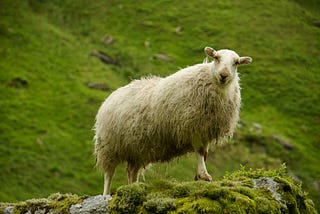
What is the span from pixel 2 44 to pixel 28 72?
7.92 m

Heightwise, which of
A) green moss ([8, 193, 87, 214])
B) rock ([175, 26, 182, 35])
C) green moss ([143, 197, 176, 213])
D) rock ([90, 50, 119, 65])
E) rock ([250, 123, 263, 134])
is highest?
green moss ([143, 197, 176, 213])

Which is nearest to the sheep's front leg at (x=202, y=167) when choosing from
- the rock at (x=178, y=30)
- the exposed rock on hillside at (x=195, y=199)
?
the exposed rock on hillside at (x=195, y=199)

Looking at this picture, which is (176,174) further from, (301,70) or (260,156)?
(301,70)

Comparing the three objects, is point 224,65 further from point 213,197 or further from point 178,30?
point 178,30

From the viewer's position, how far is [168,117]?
14891 millimetres

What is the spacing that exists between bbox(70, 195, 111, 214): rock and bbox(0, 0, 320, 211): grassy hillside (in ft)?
113

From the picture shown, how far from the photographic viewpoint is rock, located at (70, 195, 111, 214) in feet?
42.4

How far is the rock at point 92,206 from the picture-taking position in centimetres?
1293

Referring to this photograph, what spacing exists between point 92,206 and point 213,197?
2.82 metres

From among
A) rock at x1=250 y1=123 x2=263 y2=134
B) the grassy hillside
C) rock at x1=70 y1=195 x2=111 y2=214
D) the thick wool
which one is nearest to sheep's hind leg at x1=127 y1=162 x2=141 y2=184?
the thick wool

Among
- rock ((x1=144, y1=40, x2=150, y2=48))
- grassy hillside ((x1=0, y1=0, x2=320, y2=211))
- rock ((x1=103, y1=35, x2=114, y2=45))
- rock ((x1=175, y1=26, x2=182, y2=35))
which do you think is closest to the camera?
grassy hillside ((x1=0, y1=0, x2=320, y2=211))

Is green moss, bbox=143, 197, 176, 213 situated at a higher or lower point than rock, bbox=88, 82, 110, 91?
higher

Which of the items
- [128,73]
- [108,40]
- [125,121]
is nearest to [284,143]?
[128,73]

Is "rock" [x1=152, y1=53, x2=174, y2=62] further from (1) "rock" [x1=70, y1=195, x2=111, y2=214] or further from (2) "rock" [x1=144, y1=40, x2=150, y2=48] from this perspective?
(1) "rock" [x1=70, y1=195, x2=111, y2=214]
